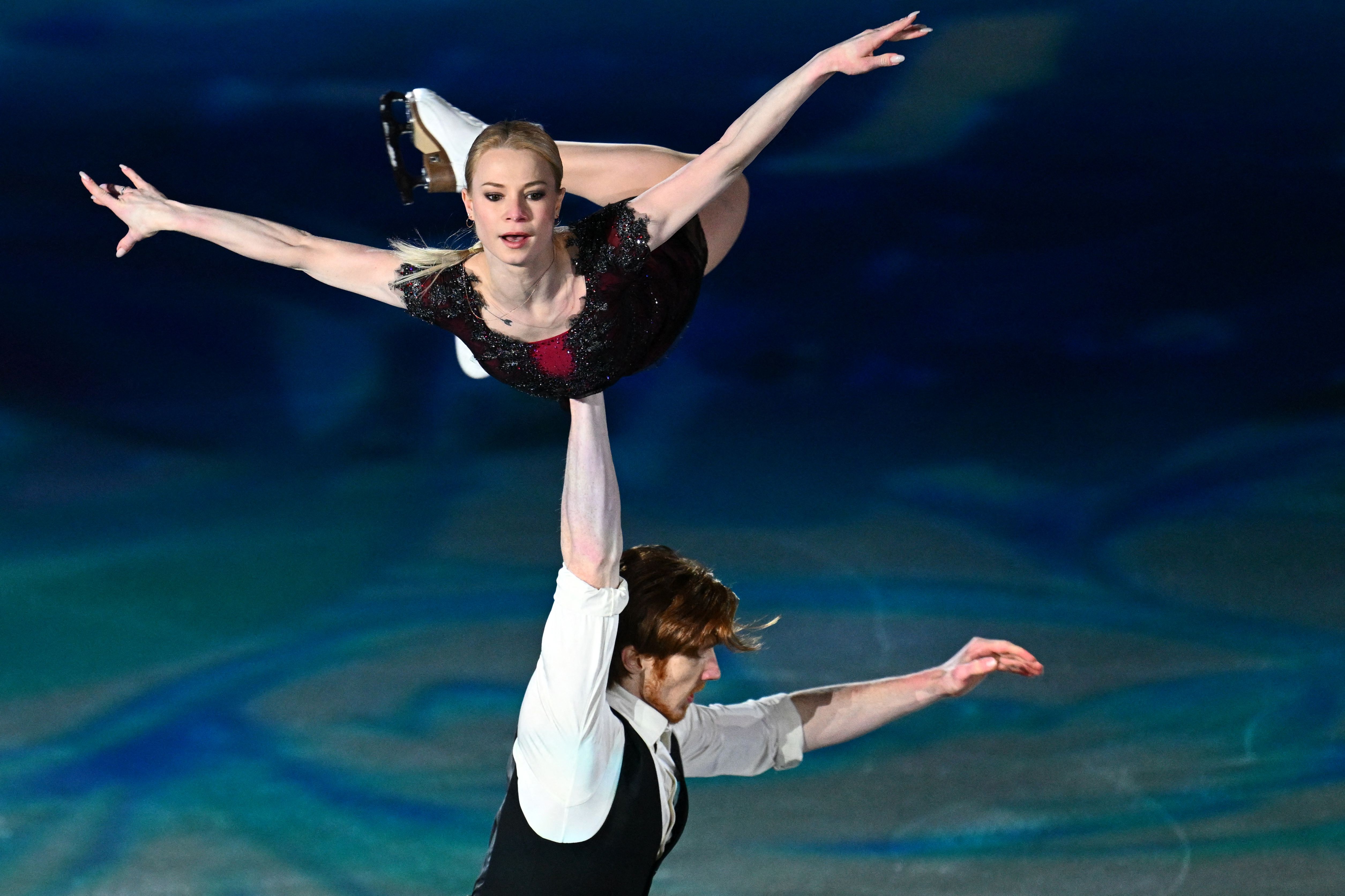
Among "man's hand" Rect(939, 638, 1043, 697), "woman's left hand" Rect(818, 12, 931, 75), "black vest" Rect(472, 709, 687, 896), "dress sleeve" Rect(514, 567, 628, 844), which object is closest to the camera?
"woman's left hand" Rect(818, 12, 931, 75)

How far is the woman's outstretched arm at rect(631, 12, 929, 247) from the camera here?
2445 mm

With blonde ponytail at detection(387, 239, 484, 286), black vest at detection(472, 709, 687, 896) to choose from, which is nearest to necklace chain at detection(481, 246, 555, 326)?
blonde ponytail at detection(387, 239, 484, 286)

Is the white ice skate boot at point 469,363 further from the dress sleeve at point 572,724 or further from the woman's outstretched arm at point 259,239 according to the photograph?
the dress sleeve at point 572,724

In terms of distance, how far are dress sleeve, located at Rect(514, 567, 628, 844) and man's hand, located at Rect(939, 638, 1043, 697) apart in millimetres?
744

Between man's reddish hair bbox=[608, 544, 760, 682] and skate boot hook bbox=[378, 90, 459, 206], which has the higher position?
skate boot hook bbox=[378, 90, 459, 206]

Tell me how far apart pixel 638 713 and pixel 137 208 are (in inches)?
55.3

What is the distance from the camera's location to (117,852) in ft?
14.3

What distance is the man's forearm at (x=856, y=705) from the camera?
3.09 metres

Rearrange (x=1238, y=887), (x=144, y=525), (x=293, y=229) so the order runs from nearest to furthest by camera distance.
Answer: (x=293, y=229)
(x=1238, y=887)
(x=144, y=525)

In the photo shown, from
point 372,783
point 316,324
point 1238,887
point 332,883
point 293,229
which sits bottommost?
point 1238,887

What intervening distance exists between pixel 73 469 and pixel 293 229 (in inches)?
A: 134

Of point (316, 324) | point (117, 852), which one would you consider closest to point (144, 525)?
point (316, 324)

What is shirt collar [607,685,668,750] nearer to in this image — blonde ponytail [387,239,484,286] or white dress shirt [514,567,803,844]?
white dress shirt [514,567,803,844]

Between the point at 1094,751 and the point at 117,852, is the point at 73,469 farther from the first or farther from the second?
the point at 1094,751
